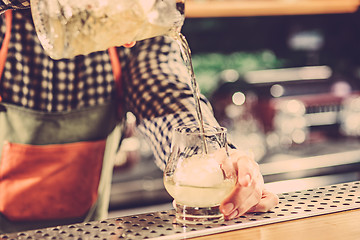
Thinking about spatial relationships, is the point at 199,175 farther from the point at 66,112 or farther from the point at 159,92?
the point at 66,112

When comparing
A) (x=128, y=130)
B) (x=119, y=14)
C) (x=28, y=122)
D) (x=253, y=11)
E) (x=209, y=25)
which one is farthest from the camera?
(x=209, y=25)

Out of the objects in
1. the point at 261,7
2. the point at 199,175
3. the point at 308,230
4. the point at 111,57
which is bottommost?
the point at 308,230

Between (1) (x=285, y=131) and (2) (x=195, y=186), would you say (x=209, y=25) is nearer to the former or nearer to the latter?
(1) (x=285, y=131)

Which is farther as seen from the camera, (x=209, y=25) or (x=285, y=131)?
(x=209, y=25)

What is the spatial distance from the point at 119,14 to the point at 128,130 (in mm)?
1951

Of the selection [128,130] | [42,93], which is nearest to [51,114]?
[42,93]

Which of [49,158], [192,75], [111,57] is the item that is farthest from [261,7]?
[192,75]

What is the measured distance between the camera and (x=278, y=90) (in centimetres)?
332

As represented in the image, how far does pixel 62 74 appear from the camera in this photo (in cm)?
160

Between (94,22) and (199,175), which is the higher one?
(94,22)

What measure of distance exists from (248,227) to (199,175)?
0.14 m

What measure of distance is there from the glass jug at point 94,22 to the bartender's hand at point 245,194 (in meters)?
0.32

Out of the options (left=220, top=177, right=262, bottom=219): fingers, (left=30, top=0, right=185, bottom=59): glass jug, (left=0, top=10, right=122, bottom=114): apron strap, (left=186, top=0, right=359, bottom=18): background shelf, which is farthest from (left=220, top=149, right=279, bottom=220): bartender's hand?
(left=186, top=0, right=359, bottom=18): background shelf

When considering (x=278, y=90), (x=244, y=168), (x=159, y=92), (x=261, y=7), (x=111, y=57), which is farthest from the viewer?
(x=278, y=90)
